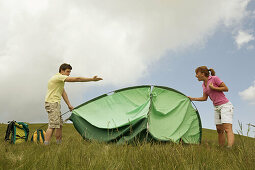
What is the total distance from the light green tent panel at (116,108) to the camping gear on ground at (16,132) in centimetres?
169

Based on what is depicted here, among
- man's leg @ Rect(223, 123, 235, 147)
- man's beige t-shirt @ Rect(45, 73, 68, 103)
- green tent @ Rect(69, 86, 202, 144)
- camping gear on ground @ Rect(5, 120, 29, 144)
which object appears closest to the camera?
man's leg @ Rect(223, 123, 235, 147)

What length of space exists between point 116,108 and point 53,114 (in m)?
1.48

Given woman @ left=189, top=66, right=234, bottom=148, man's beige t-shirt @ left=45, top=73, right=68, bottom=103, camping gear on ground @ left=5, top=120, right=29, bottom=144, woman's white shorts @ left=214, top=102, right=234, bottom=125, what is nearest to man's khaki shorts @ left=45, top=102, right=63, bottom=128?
man's beige t-shirt @ left=45, top=73, right=68, bottom=103

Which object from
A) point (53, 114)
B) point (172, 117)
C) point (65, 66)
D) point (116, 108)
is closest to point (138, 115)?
point (116, 108)

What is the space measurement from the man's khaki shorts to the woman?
3510mm

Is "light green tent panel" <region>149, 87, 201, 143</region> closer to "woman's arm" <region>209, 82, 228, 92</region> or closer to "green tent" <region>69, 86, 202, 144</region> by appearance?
"green tent" <region>69, 86, 202, 144</region>

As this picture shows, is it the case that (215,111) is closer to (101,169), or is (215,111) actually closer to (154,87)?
(154,87)

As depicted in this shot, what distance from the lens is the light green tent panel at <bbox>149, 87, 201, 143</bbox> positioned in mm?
4828

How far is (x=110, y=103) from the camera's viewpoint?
5.38 m

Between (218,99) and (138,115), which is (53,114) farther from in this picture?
(218,99)

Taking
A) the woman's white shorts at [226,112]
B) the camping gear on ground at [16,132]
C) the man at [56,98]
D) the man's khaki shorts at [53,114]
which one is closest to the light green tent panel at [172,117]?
the woman's white shorts at [226,112]

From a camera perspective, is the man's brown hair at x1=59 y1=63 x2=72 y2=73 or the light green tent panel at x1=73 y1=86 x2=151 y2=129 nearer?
the light green tent panel at x1=73 y1=86 x2=151 y2=129

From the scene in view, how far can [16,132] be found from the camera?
18.6 ft

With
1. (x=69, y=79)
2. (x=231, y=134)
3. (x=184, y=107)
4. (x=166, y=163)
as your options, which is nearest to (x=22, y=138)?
(x=69, y=79)
